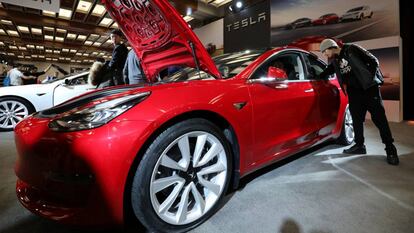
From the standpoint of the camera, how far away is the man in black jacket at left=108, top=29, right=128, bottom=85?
3137 mm

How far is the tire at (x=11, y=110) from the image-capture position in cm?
370

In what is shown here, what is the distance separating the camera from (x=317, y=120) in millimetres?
2049

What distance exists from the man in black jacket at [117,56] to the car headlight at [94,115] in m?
2.29

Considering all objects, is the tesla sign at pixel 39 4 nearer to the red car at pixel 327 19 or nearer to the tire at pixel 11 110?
the tire at pixel 11 110

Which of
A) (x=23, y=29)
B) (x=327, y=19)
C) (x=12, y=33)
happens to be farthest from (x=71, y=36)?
(x=327, y=19)

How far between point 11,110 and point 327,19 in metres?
6.52

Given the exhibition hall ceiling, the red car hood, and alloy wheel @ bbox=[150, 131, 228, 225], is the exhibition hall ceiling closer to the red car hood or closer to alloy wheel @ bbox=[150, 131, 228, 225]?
the red car hood

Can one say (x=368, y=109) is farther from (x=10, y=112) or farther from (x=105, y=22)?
(x=105, y=22)

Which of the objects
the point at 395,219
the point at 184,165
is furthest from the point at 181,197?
the point at 395,219

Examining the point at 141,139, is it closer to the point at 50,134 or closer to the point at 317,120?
the point at 50,134

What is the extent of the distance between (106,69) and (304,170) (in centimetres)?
310

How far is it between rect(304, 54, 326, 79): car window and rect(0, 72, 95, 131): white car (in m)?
3.60

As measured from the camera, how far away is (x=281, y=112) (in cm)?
164

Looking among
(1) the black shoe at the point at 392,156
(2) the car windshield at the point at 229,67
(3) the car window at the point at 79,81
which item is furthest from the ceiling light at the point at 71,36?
(1) the black shoe at the point at 392,156
